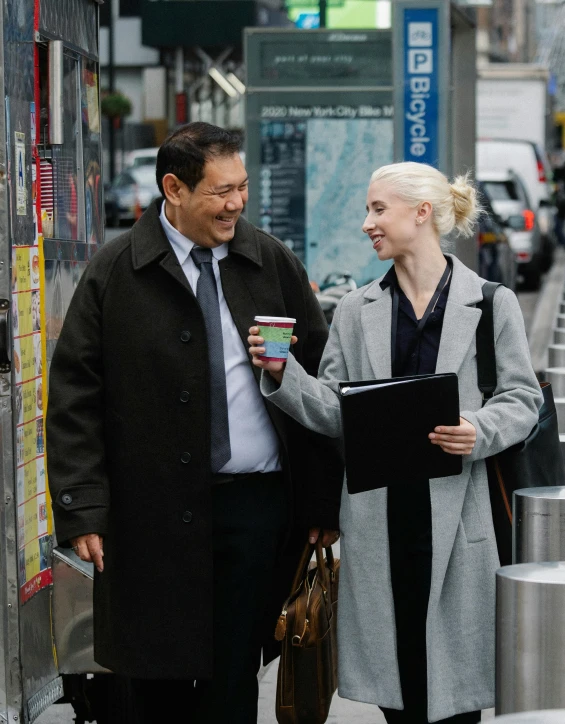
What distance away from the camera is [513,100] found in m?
28.1

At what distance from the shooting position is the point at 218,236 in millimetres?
3445

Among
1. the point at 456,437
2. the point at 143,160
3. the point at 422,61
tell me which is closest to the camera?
the point at 456,437

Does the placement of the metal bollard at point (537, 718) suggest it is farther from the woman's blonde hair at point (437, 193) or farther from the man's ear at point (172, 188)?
the man's ear at point (172, 188)

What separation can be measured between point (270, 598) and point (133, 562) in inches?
14.4

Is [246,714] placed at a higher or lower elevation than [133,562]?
lower

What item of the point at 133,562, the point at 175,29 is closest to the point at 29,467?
the point at 133,562

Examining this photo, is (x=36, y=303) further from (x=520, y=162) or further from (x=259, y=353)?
(x=520, y=162)

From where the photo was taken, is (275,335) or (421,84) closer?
(275,335)

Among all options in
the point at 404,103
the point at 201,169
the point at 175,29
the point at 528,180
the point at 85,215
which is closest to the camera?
the point at 201,169

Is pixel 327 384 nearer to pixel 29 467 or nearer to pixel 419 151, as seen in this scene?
pixel 29 467

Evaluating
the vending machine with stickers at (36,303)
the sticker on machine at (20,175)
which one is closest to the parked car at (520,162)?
the vending machine with stickers at (36,303)

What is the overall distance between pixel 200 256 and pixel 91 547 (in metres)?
0.75

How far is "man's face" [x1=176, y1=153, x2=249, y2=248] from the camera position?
11.1 ft

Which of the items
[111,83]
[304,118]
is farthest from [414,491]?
[111,83]
